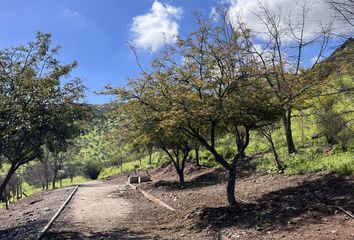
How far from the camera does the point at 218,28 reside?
45.7 ft

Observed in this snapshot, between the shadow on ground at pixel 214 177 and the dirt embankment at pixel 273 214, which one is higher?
the shadow on ground at pixel 214 177

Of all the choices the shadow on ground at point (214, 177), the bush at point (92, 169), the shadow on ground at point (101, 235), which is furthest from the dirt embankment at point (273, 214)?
the bush at point (92, 169)

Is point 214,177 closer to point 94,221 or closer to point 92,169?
point 94,221

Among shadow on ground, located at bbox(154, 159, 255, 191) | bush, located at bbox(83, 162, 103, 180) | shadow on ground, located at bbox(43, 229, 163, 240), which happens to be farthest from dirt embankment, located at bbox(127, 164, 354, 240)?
bush, located at bbox(83, 162, 103, 180)

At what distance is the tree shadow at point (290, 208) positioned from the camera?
9977mm

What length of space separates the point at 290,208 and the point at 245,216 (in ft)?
4.25

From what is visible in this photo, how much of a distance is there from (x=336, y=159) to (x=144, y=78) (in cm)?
759

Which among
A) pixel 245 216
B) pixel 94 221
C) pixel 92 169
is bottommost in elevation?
pixel 245 216

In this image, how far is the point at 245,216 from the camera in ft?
38.2

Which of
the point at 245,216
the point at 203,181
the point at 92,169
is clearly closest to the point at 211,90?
the point at 245,216

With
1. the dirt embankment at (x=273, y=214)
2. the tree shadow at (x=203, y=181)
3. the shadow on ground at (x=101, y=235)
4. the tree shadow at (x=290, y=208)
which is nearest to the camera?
the dirt embankment at (x=273, y=214)

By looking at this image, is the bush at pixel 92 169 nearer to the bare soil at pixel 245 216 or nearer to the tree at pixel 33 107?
the bare soil at pixel 245 216

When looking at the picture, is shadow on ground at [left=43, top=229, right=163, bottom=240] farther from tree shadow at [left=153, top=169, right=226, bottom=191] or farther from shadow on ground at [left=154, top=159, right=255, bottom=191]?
tree shadow at [left=153, top=169, right=226, bottom=191]

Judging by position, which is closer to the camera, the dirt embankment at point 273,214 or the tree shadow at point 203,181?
the dirt embankment at point 273,214
